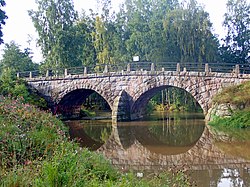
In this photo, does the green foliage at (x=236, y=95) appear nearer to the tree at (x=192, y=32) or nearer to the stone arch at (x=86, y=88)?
the stone arch at (x=86, y=88)

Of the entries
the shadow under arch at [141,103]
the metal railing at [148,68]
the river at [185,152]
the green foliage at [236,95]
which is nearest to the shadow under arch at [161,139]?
the river at [185,152]

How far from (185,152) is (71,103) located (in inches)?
703

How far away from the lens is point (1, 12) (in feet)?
72.5

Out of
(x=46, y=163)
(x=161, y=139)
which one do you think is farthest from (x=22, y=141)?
(x=161, y=139)

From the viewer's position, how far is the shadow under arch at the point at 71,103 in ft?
84.5

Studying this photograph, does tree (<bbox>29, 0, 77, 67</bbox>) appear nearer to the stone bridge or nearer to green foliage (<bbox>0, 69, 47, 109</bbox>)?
the stone bridge

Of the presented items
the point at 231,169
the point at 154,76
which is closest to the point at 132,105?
the point at 154,76

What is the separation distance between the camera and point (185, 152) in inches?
438

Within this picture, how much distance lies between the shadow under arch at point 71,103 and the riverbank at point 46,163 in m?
16.7

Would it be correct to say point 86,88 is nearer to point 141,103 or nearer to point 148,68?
point 141,103

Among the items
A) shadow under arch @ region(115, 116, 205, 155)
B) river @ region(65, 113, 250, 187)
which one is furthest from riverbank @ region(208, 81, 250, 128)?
shadow under arch @ region(115, 116, 205, 155)

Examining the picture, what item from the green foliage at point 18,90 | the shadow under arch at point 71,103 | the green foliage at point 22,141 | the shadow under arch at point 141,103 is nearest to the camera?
the green foliage at point 22,141

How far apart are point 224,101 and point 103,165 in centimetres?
1320

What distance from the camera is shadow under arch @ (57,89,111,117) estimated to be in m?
25.8
